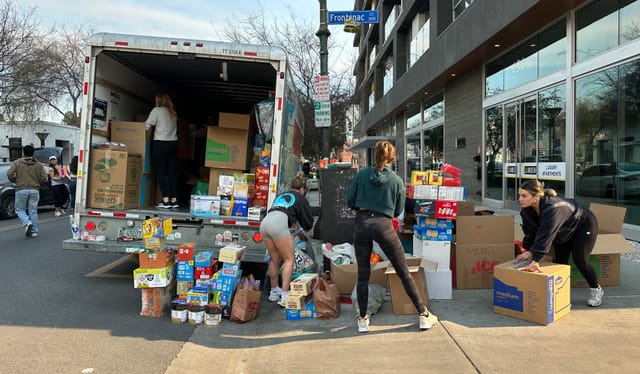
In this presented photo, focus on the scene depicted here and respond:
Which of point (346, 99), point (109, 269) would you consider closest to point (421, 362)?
point (109, 269)

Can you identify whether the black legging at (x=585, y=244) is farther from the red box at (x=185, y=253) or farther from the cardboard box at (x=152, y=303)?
the cardboard box at (x=152, y=303)

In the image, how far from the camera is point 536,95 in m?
10.9

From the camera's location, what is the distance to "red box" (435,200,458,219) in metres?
4.84

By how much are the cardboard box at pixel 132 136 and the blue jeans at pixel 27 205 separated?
4247 mm

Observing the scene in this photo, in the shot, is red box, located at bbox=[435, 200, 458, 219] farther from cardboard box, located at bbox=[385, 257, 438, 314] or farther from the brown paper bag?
the brown paper bag

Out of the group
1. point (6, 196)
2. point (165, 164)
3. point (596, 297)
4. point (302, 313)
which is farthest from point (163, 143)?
point (6, 196)

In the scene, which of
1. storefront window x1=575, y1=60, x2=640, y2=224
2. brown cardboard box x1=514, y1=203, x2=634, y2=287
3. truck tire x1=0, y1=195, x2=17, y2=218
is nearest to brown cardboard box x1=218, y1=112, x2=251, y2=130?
brown cardboard box x1=514, y1=203, x2=634, y2=287

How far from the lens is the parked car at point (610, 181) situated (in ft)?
25.1

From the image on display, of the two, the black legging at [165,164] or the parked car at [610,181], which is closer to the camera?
the black legging at [165,164]

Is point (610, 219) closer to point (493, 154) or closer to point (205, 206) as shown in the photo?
point (205, 206)

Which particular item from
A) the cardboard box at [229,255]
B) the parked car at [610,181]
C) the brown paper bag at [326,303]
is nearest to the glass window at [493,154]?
the parked car at [610,181]

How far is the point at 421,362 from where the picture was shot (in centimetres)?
345

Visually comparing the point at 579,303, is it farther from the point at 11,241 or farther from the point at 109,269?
the point at 11,241

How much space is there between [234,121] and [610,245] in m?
5.03
